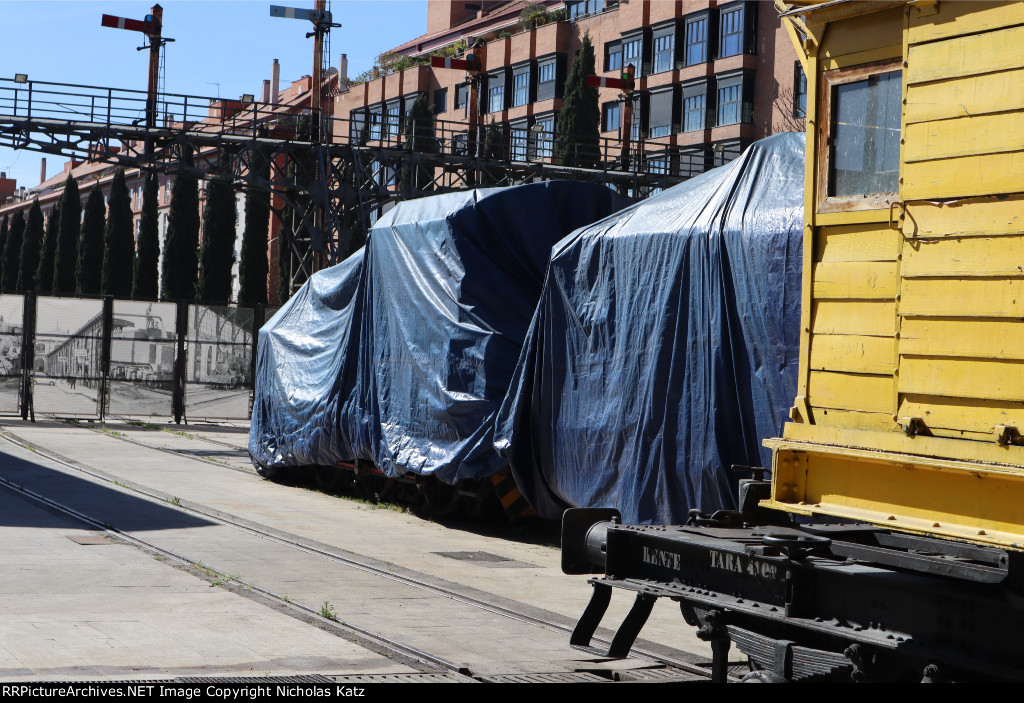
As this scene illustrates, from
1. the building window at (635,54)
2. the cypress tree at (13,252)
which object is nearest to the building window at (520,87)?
the building window at (635,54)

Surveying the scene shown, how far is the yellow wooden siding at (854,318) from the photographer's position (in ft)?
16.9

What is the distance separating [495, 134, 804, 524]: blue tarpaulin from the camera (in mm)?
9773

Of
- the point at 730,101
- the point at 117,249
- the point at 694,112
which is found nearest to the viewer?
the point at 730,101

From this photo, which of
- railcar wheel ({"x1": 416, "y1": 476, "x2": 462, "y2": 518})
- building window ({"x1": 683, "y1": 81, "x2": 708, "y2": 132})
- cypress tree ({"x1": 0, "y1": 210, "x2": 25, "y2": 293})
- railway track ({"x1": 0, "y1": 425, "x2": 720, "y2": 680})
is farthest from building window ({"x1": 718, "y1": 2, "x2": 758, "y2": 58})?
cypress tree ({"x1": 0, "y1": 210, "x2": 25, "y2": 293})

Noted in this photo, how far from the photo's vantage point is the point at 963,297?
4.76 m

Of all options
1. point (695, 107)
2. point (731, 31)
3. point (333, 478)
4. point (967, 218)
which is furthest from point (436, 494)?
point (695, 107)

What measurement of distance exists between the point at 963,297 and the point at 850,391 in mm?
733

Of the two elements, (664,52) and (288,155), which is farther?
(664,52)

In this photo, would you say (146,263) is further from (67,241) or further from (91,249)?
(67,241)

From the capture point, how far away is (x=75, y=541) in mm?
11828

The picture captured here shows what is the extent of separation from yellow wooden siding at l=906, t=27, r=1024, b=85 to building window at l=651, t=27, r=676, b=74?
4877 cm

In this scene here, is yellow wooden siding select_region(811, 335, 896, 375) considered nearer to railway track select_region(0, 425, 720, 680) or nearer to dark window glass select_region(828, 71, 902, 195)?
dark window glass select_region(828, 71, 902, 195)

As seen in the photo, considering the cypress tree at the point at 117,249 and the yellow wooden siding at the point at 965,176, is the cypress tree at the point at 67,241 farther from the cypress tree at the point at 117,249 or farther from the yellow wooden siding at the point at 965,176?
the yellow wooden siding at the point at 965,176

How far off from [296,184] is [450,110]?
3148cm
